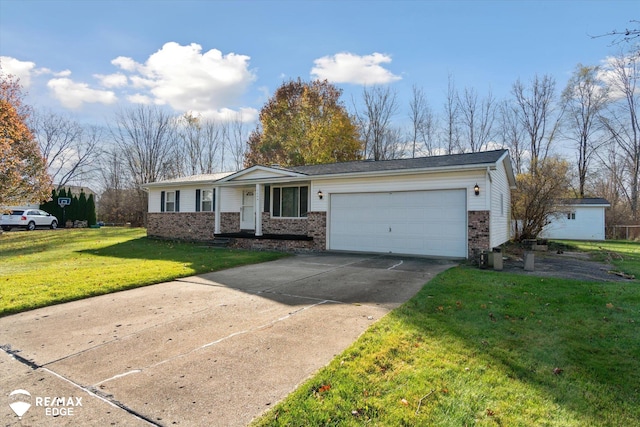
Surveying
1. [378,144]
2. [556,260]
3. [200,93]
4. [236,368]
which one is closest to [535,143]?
[378,144]

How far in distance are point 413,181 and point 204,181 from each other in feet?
36.0

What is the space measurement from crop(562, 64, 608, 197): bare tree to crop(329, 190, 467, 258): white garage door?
25575 millimetres

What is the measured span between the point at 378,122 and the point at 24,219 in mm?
29526

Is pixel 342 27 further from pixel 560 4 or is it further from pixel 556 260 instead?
pixel 556 260

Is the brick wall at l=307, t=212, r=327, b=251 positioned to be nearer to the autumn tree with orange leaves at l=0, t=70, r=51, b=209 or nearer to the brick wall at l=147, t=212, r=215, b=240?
the brick wall at l=147, t=212, r=215, b=240

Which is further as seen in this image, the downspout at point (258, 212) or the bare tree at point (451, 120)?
the bare tree at point (451, 120)

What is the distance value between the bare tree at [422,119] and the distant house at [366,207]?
14796 mm

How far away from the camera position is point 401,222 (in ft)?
40.2

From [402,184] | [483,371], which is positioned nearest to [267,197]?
[402,184]

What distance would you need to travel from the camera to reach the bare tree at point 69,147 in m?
37.4

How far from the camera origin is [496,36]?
13195mm

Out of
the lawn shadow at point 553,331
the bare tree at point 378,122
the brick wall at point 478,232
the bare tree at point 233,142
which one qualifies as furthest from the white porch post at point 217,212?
the bare tree at point 233,142

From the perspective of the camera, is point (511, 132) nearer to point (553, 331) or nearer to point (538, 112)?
point (538, 112)

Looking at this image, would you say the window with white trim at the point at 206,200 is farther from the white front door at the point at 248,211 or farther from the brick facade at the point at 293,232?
the brick facade at the point at 293,232
